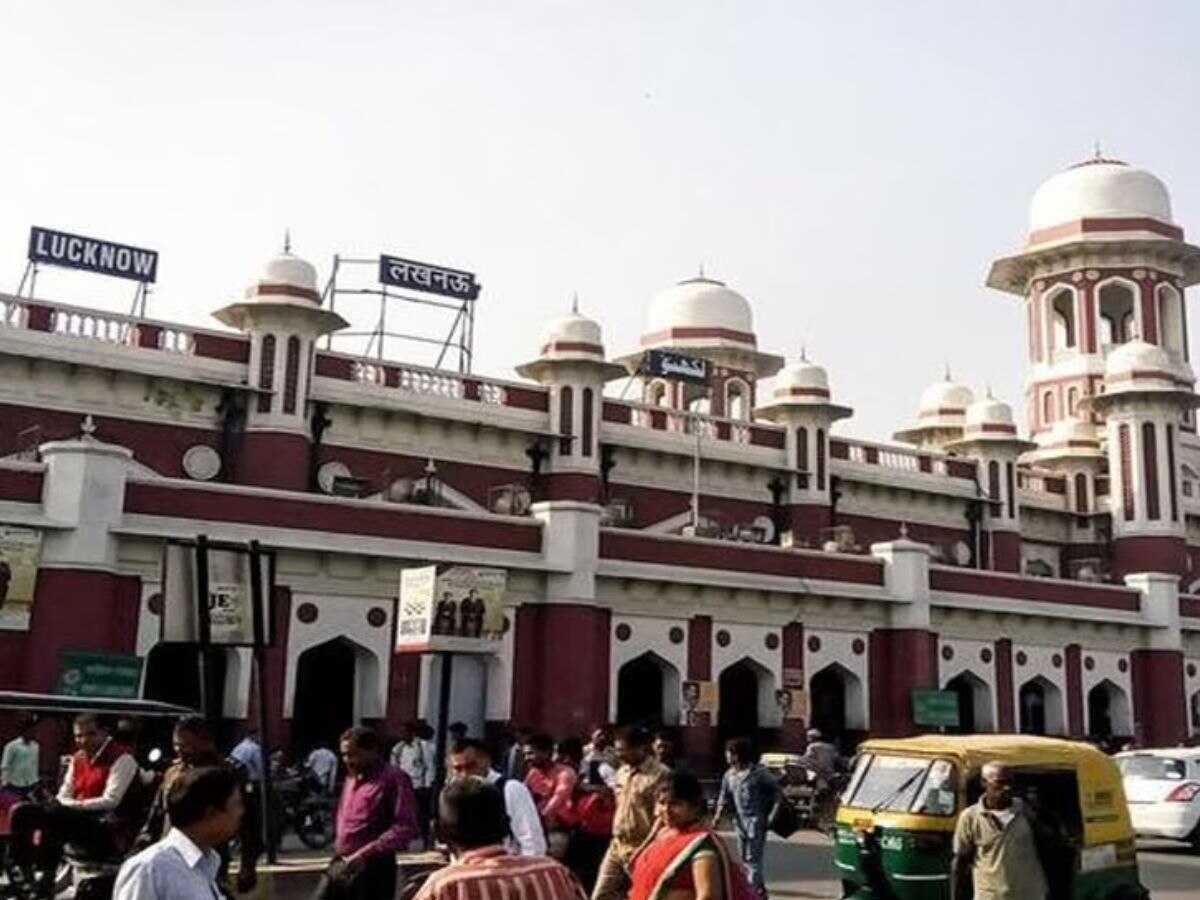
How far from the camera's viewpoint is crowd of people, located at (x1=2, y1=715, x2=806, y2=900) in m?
4.20

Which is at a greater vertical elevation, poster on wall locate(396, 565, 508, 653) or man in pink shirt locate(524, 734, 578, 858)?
poster on wall locate(396, 565, 508, 653)

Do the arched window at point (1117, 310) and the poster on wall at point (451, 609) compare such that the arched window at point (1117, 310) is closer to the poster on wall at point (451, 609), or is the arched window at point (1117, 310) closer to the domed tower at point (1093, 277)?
the domed tower at point (1093, 277)

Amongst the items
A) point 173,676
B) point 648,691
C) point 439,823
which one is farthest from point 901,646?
point 439,823

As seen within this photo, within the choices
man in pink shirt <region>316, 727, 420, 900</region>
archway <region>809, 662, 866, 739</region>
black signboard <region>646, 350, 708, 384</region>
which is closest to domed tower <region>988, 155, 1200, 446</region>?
black signboard <region>646, 350, 708, 384</region>

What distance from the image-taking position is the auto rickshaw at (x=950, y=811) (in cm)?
1045

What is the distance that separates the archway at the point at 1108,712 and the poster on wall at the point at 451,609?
57.7ft

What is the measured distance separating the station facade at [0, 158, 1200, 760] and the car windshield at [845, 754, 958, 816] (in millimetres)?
12136

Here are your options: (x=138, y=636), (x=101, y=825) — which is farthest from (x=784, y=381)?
(x=101, y=825)

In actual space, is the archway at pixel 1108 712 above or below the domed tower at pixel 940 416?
below

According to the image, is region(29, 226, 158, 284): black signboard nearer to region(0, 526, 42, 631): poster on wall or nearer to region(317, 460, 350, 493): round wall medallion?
region(317, 460, 350, 493): round wall medallion

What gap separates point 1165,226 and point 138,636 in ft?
108

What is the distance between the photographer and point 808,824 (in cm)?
2159

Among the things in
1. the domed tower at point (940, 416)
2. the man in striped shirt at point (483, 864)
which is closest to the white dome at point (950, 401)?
the domed tower at point (940, 416)

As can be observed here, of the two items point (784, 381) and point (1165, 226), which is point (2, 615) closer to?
point (784, 381)
